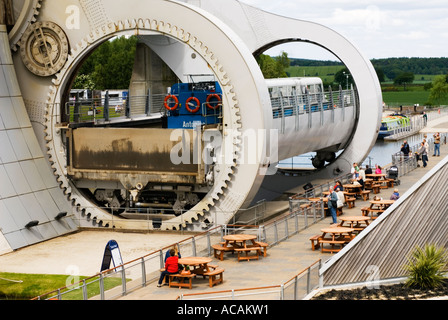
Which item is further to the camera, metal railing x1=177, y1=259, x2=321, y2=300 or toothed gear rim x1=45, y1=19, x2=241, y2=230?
toothed gear rim x1=45, y1=19, x2=241, y2=230

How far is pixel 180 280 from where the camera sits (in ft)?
66.9

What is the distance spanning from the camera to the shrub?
18.7 m

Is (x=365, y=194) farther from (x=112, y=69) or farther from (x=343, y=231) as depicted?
(x=112, y=69)

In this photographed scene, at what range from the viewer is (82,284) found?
18.6 meters

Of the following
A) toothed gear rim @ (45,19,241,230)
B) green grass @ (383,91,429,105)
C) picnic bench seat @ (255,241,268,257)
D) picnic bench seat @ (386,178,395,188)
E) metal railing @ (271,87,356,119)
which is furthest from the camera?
green grass @ (383,91,429,105)

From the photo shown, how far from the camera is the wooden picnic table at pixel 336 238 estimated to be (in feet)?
77.4

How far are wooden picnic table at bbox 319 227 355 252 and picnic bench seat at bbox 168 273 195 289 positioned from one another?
4.68 m

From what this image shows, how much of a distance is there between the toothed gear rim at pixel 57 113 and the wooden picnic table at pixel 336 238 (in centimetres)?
513

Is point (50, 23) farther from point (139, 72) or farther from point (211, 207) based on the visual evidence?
point (139, 72)

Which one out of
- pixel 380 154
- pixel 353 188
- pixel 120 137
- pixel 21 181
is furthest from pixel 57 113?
pixel 380 154

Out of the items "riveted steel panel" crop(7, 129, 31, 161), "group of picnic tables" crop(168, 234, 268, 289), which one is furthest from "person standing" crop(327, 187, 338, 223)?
"riveted steel panel" crop(7, 129, 31, 161)

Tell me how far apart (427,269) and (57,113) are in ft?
51.9

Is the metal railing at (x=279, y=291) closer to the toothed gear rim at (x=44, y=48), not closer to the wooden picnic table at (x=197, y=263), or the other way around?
the wooden picnic table at (x=197, y=263)

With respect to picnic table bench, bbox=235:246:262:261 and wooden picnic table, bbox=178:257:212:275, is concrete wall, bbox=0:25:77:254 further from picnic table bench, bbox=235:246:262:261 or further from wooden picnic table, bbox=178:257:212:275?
wooden picnic table, bbox=178:257:212:275
